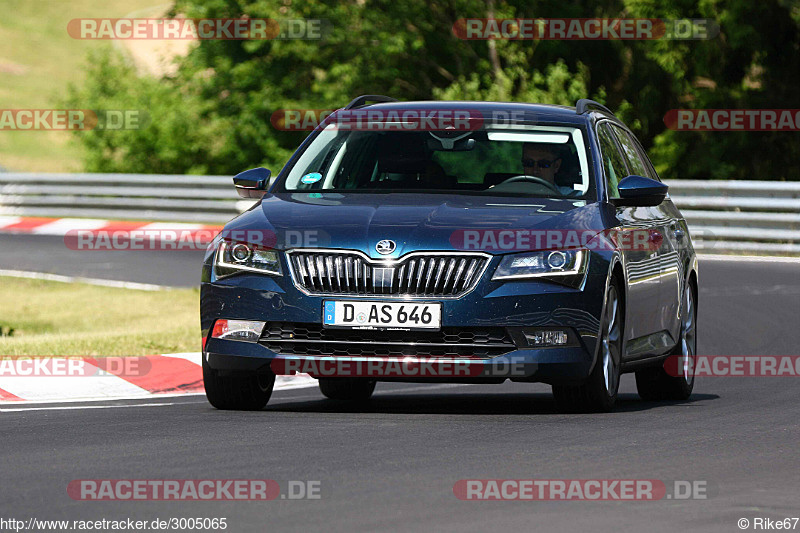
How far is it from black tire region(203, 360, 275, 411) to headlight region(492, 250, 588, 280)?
1.54 m

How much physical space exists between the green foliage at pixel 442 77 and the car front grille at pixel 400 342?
20544 mm

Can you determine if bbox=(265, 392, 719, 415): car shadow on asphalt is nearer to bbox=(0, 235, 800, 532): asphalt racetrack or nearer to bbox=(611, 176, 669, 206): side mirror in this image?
bbox=(0, 235, 800, 532): asphalt racetrack

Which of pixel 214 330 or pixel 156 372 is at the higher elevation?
pixel 214 330

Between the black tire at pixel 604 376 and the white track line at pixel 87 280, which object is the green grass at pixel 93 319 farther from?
the black tire at pixel 604 376

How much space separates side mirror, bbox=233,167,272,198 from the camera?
402 inches

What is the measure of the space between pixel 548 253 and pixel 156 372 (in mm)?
3839

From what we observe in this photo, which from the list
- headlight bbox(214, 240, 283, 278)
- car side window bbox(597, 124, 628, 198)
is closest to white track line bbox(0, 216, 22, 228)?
car side window bbox(597, 124, 628, 198)

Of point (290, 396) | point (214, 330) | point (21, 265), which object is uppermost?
point (214, 330)

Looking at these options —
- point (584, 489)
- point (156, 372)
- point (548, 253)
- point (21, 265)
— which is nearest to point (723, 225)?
point (21, 265)

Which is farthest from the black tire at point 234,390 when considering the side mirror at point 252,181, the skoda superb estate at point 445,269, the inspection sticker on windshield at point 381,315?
the side mirror at point 252,181

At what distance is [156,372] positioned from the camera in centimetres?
1173

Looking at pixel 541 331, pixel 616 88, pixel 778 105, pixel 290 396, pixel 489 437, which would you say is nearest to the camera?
pixel 489 437

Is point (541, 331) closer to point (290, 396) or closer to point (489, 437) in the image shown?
point (489, 437)

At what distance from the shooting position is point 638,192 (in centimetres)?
984
